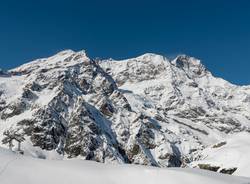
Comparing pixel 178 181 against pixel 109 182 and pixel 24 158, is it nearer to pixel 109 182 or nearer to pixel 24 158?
pixel 109 182

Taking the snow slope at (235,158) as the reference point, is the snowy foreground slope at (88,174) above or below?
below

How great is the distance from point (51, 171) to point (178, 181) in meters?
3.69

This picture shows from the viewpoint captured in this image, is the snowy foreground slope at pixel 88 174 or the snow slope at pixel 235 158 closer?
the snowy foreground slope at pixel 88 174

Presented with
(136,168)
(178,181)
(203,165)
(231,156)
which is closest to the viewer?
(178,181)

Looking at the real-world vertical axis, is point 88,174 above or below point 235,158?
below

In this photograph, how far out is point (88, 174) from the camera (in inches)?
608

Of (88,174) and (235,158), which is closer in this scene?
(88,174)

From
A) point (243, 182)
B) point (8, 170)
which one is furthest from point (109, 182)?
point (243, 182)

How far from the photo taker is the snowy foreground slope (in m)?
14.9

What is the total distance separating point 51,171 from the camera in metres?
15.4

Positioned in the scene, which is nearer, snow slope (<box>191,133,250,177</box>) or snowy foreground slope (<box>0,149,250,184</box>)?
snowy foreground slope (<box>0,149,250,184</box>)

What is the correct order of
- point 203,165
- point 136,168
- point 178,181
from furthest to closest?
1. point 203,165
2. point 136,168
3. point 178,181

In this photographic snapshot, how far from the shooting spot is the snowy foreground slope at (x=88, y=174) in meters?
14.9

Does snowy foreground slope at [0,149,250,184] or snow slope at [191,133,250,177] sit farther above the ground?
snow slope at [191,133,250,177]
